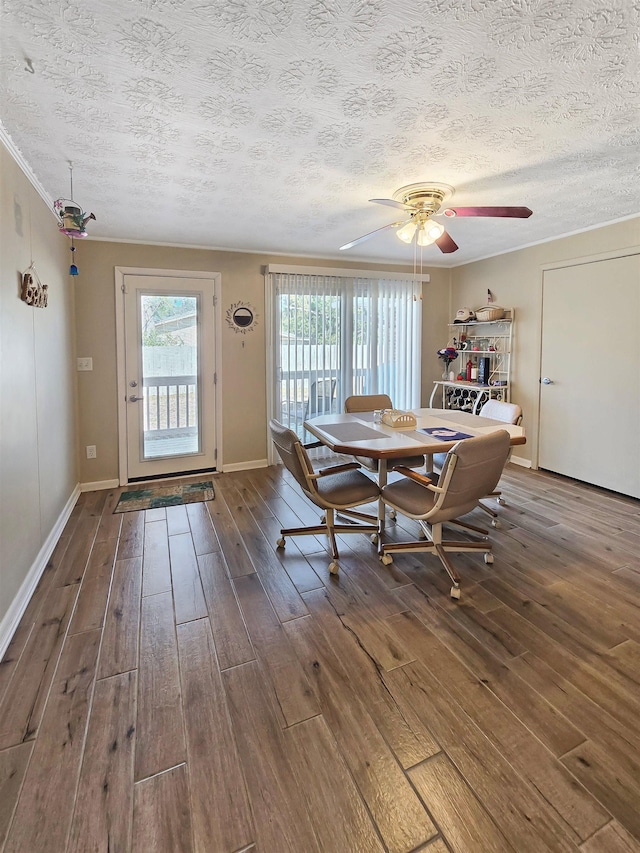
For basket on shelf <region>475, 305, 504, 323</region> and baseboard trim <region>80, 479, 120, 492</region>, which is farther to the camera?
basket on shelf <region>475, 305, 504, 323</region>

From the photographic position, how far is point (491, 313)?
464 centimetres

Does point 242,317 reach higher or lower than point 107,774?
higher

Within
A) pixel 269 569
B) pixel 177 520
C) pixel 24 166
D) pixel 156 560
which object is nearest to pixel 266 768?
pixel 269 569

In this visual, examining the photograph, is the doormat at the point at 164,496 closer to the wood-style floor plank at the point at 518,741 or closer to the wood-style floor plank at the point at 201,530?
the wood-style floor plank at the point at 201,530

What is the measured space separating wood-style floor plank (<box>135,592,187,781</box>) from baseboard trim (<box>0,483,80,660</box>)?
569mm

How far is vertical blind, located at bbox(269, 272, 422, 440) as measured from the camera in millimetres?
4707

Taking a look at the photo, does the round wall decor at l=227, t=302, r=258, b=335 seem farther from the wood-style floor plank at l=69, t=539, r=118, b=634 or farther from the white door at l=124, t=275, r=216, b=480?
the wood-style floor plank at l=69, t=539, r=118, b=634

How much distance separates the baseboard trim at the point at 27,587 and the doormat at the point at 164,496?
1.75 ft

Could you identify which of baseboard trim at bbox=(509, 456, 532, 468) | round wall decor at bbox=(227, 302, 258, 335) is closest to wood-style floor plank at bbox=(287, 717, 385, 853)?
round wall decor at bbox=(227, 302, 258, 335)

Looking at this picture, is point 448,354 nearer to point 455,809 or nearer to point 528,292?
point 528,292

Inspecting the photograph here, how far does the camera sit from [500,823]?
1191mm

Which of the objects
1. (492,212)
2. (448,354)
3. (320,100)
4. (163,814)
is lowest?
(163,814)

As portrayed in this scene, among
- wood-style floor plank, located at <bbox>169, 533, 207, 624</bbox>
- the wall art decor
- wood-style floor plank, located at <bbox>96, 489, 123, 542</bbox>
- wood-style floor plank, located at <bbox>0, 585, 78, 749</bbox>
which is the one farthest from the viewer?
wood-style floor plank, located at <bbox>96, 489, 123, 542</bbox>

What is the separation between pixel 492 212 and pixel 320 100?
1111mm
